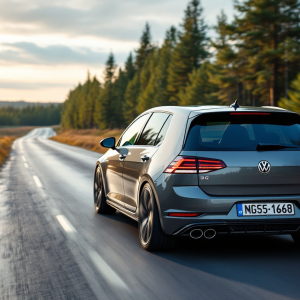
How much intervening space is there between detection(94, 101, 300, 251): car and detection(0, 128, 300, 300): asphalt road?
13.8 inches

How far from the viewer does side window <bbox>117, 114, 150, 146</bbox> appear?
6.71 meters

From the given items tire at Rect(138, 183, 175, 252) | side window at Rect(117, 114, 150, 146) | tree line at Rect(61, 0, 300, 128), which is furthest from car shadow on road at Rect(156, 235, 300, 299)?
tree line at Rect(61, 0, 300, 128)

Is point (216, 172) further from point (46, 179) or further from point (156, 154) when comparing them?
point (46, 179)

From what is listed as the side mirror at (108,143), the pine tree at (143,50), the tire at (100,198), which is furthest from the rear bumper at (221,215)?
the pine tree at (143,50)

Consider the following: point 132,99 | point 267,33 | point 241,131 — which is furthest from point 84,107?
point 241,131

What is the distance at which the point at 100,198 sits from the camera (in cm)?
804

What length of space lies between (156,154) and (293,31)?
33835 millimetres

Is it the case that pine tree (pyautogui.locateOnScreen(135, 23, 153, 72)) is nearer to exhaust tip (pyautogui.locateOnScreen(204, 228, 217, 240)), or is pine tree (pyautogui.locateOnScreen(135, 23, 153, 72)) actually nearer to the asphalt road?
the asphalt road

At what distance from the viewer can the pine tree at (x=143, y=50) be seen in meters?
104

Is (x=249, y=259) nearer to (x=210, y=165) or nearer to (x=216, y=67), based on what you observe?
(x=210, y=165)

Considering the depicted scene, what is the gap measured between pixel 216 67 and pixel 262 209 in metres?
56.5

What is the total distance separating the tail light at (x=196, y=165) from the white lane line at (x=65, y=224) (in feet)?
8.28

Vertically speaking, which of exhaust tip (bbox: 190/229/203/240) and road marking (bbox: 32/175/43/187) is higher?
exhaust tip (bbox: 190/229/203/240)

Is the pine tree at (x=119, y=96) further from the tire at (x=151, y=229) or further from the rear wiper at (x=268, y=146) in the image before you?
the rear wiper at (x=268, y=146)
